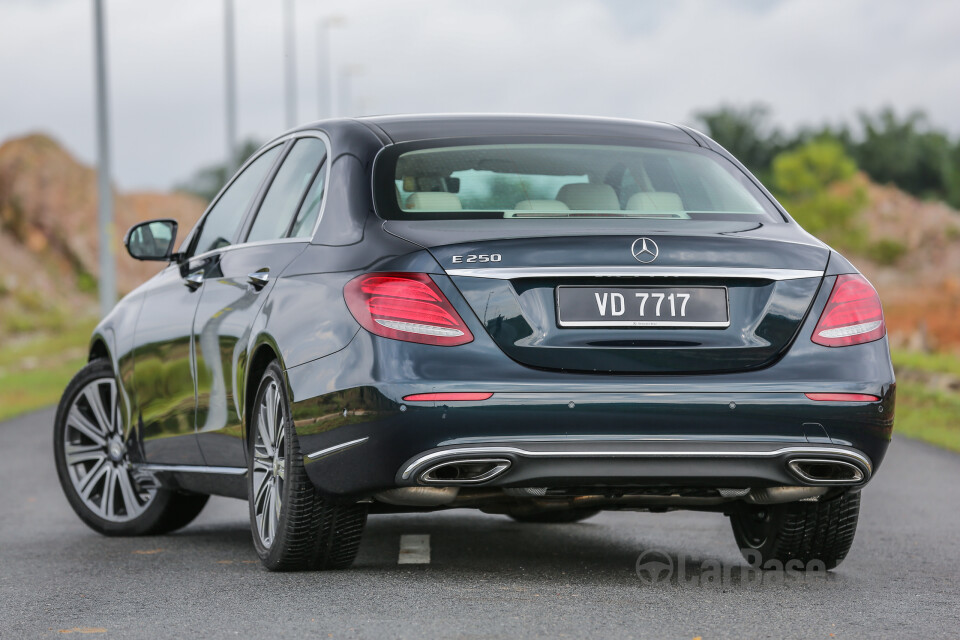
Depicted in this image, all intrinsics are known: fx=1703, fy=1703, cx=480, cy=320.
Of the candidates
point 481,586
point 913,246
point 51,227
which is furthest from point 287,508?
point 913,246

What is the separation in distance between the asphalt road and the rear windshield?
1303mm

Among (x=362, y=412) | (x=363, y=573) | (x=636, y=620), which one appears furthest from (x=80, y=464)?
(x=636, y=620)

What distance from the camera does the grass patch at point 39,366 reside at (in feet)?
60.2

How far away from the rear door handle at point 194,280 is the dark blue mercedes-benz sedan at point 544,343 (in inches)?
24.9

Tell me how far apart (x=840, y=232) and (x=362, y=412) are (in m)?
85.0

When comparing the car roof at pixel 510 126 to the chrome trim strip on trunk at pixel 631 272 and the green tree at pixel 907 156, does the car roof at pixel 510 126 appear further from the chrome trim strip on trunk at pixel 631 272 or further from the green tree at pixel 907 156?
the green tree at pixel 907 156

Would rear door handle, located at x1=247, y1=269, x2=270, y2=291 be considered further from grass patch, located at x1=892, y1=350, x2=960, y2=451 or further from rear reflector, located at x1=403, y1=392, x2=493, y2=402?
grass patch, located at x1=892, y1=350, x2=960, y2=451

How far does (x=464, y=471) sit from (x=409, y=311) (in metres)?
0.54

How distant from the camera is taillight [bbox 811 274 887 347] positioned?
5637mm

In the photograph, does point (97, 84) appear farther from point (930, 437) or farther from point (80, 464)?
point (80, 464)

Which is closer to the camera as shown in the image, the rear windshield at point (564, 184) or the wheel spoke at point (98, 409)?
the rear windshield at point (564, 184)

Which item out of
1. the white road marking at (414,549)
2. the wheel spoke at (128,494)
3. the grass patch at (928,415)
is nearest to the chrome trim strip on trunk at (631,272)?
the white road marking at (414,549)

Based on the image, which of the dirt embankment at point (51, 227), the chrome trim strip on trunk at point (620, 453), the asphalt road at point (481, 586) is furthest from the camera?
the dirt embankment at point (51, 227)

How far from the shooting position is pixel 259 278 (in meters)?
6.43
